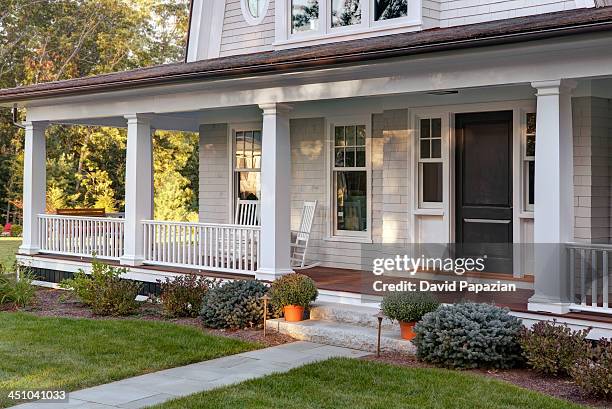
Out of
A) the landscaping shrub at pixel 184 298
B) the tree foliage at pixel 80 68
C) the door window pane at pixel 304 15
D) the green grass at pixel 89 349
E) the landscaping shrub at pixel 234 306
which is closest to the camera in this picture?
the green grass at pixel 89 349

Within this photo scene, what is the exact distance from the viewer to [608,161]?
9.60 metres

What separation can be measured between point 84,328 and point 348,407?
4.82 metres

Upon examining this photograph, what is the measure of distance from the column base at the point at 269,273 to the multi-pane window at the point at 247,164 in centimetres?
339

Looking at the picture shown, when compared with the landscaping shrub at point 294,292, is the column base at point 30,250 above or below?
above

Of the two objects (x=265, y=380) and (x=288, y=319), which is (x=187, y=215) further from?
(x=265, y=380)

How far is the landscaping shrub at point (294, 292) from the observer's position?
9445mm

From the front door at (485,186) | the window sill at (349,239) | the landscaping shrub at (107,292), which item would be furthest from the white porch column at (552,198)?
the landscaping shrub at (107,292)

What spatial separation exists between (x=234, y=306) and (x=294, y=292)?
0.87 meters

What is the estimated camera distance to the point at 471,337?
7520 mm

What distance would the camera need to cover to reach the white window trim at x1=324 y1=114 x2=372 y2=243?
1198 cm

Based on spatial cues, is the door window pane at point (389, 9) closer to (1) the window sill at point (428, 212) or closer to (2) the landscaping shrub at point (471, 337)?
(1) the window sill at point (428, 212)

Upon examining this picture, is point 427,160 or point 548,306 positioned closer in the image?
point 548,306

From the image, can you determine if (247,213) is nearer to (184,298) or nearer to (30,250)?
(184,298)

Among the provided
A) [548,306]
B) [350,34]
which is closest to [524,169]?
[548,306]
